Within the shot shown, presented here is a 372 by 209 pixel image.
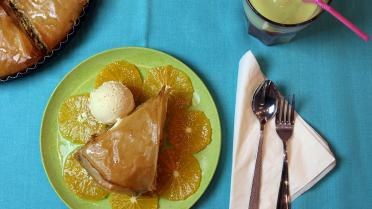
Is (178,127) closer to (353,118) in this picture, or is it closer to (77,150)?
(77,150)

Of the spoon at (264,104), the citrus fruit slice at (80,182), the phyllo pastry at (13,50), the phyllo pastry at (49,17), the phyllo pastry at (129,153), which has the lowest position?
the citrus fruit slice at (80,182)

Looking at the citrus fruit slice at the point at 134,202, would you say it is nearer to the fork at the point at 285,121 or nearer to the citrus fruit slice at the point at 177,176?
the citrus fruit slice at the point at 177,176

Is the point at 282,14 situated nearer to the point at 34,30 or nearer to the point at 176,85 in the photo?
the point at 176,85

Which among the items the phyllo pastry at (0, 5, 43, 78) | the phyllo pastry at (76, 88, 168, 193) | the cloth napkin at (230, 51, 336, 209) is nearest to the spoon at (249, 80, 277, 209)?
the cloth napkin at (230, 51, 336, 209)

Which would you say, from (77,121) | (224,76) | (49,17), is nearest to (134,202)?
(77,121)

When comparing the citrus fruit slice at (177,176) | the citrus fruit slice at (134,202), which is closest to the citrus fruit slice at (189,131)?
the citrus fruit slice at (177,176)

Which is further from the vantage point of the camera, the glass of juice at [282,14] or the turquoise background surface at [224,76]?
the turquoise background surface at [224,76]

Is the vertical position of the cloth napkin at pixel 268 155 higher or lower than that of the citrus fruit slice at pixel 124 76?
lower
